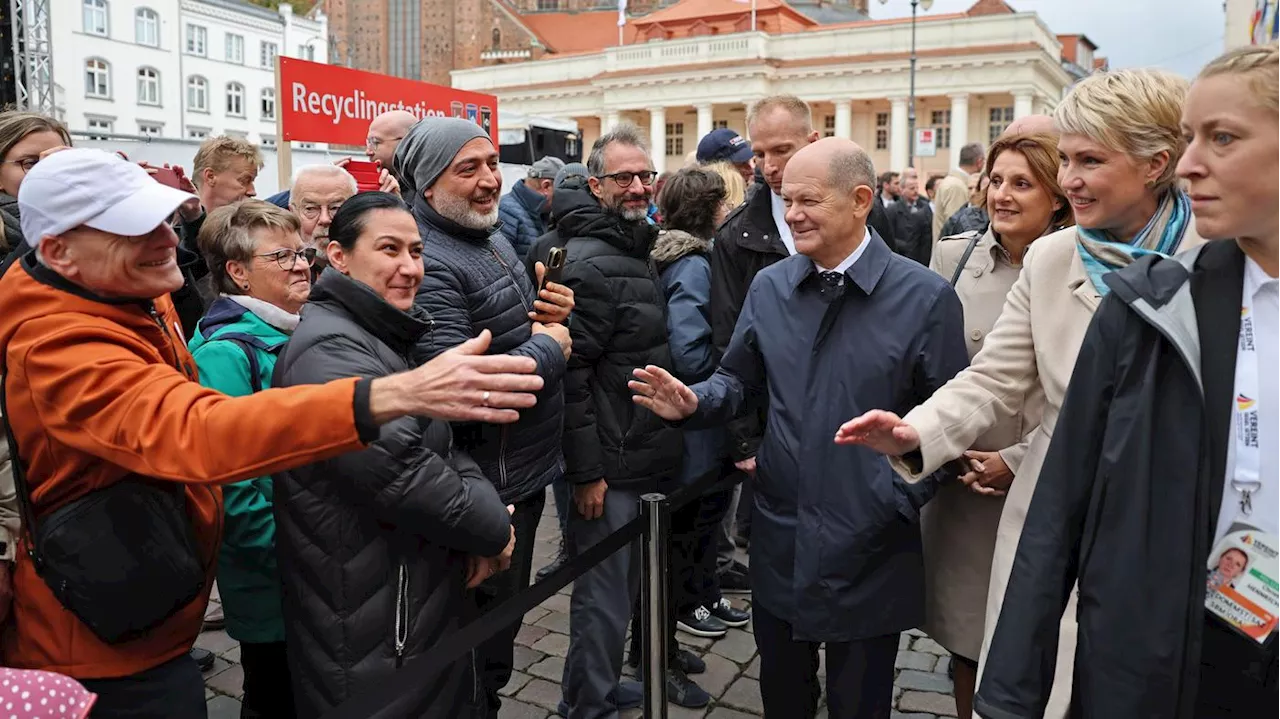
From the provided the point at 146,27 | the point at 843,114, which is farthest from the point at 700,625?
the point at 843,114

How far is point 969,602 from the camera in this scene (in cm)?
300

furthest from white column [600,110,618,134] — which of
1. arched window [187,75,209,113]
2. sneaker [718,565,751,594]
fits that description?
sneaker [718,565,751,594]

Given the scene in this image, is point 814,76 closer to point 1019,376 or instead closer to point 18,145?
point 18,145

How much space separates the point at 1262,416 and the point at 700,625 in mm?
3413

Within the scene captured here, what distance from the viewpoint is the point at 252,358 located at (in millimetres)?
3117

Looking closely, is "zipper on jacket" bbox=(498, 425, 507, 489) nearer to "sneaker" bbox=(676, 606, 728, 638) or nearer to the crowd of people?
the crowd of people

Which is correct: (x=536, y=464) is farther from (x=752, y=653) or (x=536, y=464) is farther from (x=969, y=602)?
(x=752, y=653)

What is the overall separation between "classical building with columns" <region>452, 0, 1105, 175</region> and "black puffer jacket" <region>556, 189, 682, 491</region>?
Answer: 5121 cm

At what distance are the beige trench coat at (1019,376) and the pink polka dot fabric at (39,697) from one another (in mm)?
1922

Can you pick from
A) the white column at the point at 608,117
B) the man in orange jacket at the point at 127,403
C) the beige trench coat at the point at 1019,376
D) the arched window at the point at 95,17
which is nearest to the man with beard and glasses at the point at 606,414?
the beige trench coat at the point at 1019,376

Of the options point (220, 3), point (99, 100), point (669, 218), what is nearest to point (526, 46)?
point (220, 3)

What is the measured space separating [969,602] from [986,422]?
0.74 metres

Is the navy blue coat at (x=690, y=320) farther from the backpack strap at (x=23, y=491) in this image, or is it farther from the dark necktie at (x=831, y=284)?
the backpack strap at (x=23, y=491)

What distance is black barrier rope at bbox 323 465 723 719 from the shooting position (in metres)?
2.03
